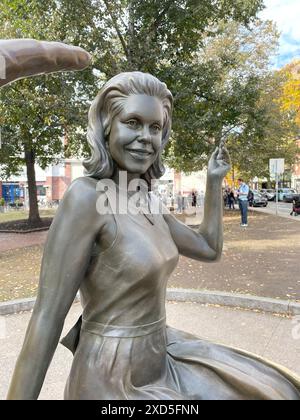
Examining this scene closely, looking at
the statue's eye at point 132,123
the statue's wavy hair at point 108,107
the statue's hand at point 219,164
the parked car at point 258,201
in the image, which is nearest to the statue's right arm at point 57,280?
the statue's wavy hair at point 108,107

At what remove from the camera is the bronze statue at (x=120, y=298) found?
132 centimetres

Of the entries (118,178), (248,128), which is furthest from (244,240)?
(118,178)

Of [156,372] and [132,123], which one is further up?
[132,123]

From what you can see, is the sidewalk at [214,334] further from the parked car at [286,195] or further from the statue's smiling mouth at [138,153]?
the parked car at [286,195]

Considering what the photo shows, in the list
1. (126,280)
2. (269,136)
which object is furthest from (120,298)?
(269,136)

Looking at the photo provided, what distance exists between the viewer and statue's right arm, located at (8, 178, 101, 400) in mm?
1253

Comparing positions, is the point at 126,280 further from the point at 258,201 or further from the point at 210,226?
the point at 258,201

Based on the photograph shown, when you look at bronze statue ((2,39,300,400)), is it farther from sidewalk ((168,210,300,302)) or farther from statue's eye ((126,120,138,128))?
sidewalk ((168,210,300,302))

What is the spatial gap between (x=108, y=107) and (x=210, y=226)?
711 mm

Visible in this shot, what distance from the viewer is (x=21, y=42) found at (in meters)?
1.34

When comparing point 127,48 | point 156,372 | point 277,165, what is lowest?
point 156,372

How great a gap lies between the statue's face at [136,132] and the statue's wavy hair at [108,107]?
0.08ft

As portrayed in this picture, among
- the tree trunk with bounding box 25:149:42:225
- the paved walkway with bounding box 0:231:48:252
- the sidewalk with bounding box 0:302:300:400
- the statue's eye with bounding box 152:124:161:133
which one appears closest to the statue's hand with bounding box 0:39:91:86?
the statue's eye with bounding box 152:124:161:133

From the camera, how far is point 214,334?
184 inches
